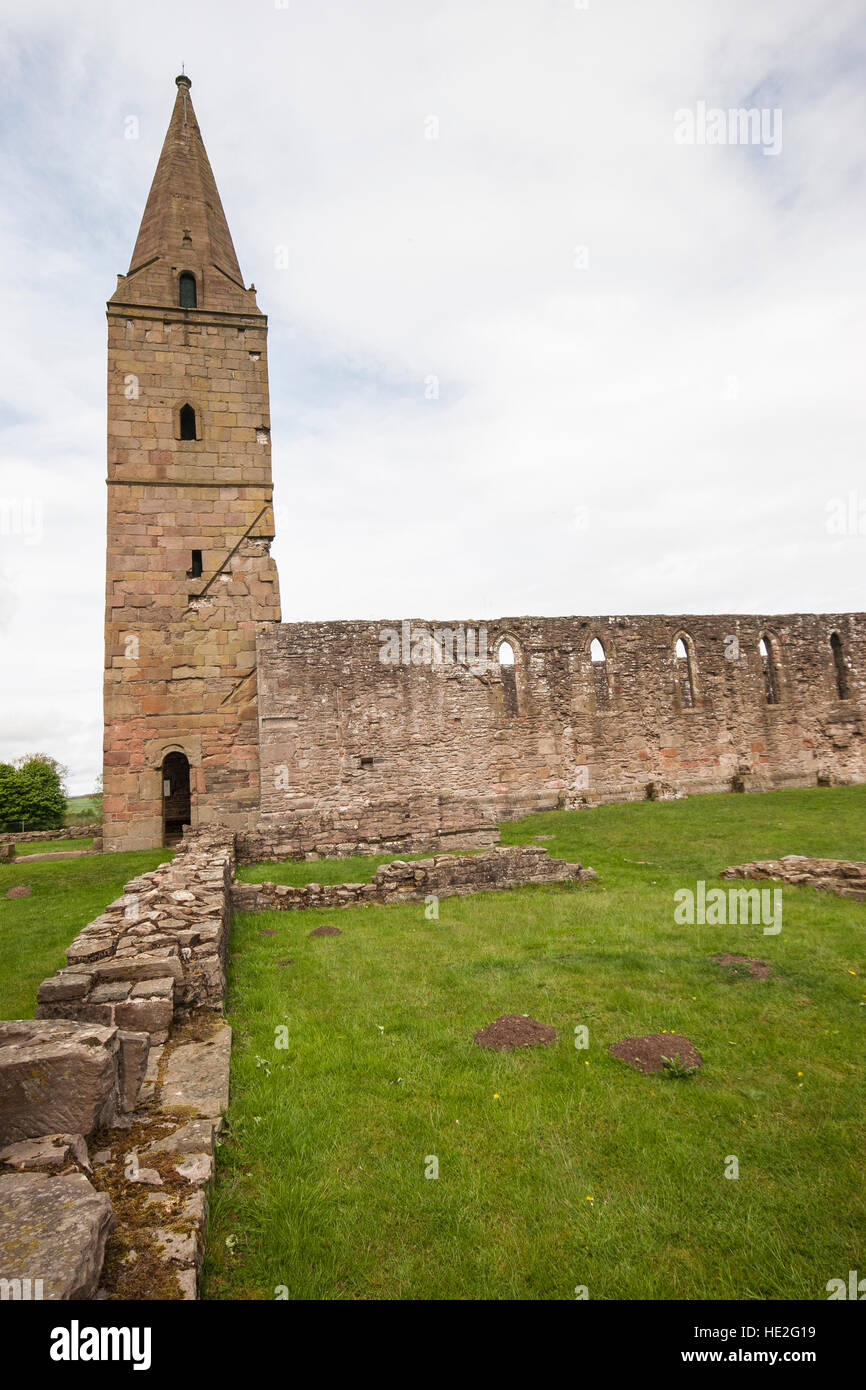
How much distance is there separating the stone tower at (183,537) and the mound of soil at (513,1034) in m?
14.3

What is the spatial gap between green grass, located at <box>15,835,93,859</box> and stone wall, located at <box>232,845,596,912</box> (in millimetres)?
11642

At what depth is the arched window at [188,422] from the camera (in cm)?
2083

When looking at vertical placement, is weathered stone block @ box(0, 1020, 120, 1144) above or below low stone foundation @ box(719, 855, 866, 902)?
above

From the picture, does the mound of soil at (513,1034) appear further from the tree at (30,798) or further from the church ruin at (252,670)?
the tree at (30,798)

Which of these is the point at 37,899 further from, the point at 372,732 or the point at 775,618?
the point at 775,618

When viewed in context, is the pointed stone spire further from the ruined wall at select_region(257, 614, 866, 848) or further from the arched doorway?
the arched doorway

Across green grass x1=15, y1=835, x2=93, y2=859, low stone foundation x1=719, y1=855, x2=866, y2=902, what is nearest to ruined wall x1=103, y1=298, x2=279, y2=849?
green grass x1=15, y1=835, x2=93, y2=859

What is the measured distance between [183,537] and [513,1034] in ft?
59.4

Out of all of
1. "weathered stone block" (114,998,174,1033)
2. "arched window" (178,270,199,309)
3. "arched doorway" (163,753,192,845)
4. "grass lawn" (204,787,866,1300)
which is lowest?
"grass lawn" (204,787,866,1300)

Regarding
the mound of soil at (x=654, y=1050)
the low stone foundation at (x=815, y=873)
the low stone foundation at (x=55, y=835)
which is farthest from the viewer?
the low stone foundation at (x=55, y=835)

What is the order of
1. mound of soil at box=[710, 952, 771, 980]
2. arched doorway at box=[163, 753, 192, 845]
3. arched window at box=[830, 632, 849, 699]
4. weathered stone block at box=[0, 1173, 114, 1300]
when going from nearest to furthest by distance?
weathered stone block at box=[0, 1173, 114, 1300], mound of soil at box=[710, 952, 771, 980], arched doorway at box=[163, 753, 192, 845], arched window at box=[830, 632, 849, 699]

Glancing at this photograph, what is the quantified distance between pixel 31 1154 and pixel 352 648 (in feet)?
58.7

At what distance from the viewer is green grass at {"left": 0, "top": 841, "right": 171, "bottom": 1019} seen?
26.1ft

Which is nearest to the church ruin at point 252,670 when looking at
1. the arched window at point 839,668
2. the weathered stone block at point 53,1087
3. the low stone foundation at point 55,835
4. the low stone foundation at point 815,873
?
the low stone foundation at point 55,835
